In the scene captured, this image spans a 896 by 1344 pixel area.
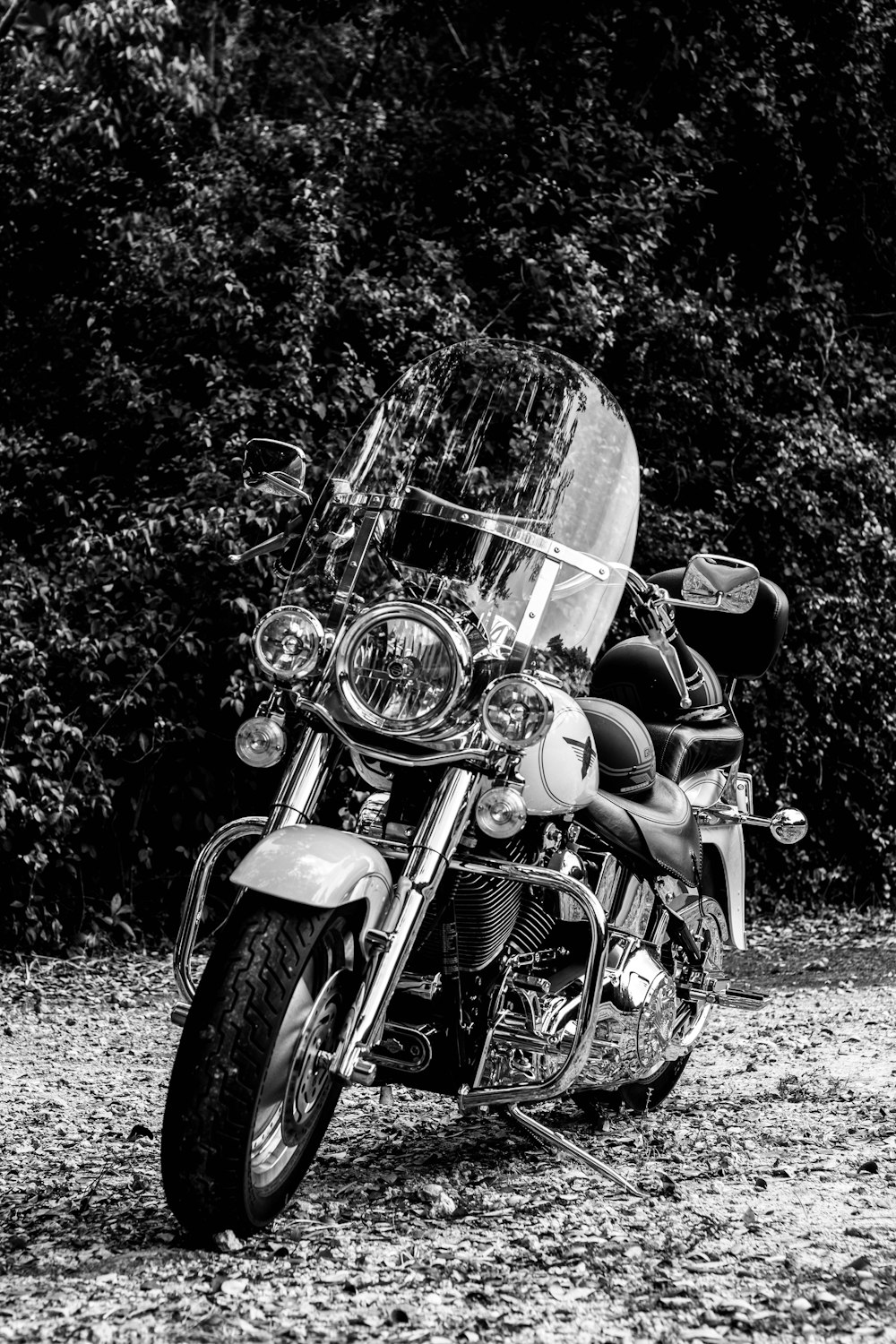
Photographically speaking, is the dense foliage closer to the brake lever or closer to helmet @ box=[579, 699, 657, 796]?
helmet @ box=[579, 699, 657, 796]

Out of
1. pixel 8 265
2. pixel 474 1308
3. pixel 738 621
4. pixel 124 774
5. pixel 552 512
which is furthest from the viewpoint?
pixel 8 265

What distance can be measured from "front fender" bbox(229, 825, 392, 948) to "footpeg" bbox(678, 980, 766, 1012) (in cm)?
162

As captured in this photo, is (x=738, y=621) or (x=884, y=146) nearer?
(x=738, y=621)

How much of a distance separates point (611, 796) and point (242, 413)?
430 cm

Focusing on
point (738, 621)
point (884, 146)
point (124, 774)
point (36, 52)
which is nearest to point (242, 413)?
point (124, 774)

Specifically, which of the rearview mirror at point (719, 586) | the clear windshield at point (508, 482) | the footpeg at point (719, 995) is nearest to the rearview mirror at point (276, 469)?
the clear windshield at point (508, 482)

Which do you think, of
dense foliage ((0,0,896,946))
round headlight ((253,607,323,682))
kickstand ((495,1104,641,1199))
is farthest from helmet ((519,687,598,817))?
dense foliage ((0,0,896,946))

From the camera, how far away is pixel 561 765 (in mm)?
3371

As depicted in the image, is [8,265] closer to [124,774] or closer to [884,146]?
[124,774]

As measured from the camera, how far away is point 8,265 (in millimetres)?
8992

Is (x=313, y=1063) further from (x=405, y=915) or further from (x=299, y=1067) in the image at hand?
(x=405, y=915)

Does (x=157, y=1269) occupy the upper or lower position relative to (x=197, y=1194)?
lower

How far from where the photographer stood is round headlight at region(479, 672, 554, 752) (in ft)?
10.0

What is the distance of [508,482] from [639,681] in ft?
4.05
